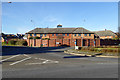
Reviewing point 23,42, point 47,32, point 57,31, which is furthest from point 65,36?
point 23,42

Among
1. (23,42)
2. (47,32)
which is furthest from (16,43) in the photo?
(47,32)

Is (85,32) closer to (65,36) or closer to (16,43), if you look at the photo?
(65,36)

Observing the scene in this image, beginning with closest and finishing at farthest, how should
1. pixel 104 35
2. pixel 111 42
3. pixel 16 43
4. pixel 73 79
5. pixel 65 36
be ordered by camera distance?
pixel 73 79
pixel 111 42
pixel 16 43
pixel 65 36
pixel 104 35

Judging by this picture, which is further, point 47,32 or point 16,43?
point 47,32

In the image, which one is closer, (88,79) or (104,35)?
(88,79)

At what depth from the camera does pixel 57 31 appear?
4834 centimetres

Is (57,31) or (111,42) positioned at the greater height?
(57,31)

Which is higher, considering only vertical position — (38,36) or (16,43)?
(38,36)

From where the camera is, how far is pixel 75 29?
163ft

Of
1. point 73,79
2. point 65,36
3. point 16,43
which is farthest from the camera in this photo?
point 65,36

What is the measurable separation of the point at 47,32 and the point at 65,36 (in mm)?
7780

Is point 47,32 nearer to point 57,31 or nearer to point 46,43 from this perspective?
point 57,31

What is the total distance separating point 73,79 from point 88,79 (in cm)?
80

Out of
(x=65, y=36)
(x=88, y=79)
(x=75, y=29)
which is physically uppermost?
(x=75, y=29)
